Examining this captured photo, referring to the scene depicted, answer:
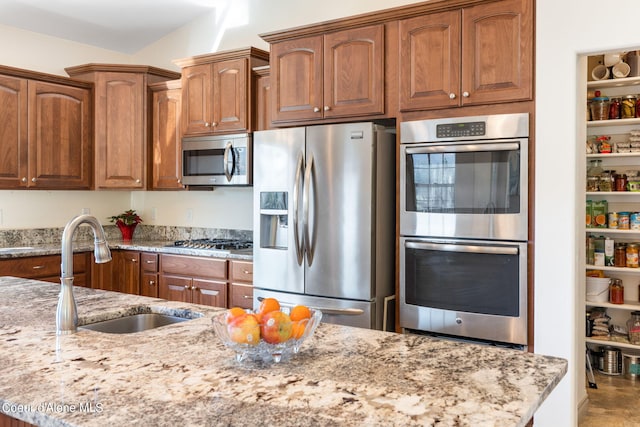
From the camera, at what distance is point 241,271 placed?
3939mm

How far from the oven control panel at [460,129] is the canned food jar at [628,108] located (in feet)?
6.28

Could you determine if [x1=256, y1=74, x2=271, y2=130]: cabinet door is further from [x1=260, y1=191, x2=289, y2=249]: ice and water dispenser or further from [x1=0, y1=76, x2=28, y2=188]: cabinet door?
[x1=0, y1=76, x2=28, y2=188]: cabinet door

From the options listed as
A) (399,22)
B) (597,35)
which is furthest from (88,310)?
(597,35)

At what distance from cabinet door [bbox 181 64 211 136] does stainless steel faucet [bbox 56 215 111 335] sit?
2.88 metres

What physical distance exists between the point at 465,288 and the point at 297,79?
67.7 inches

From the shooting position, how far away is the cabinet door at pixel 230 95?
4223mm

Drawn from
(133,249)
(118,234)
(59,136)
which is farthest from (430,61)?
(118,234)

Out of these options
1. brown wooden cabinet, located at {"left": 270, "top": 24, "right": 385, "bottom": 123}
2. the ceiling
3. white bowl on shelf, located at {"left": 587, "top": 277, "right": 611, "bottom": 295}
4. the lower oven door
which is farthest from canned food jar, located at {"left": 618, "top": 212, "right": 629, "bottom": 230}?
the ceiling

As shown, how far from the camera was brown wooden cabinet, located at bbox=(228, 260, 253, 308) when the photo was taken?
3893mm

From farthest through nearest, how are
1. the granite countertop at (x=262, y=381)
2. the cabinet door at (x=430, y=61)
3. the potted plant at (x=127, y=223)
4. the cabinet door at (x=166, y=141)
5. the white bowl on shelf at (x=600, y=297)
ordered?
the potted plant at (x=127, y=223) → the cabinet door at (x=166, y=141) → the white bowl on shelf at (x=600, y=297) → the cabinet door at (x=430, y=61) → the granite countertop at (x=262, y=381)

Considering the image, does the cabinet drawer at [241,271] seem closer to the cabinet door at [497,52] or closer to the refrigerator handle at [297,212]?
the refrigerator handle at [297,212]

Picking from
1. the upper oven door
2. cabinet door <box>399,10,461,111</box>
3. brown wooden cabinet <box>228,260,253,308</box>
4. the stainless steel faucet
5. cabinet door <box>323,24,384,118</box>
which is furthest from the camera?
brown wooden cabinet <box>228,260,253,308</box>

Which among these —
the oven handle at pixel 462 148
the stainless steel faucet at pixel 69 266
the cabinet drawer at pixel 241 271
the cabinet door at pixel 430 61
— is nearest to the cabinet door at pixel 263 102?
the cabinet drawer at pixel 241 271

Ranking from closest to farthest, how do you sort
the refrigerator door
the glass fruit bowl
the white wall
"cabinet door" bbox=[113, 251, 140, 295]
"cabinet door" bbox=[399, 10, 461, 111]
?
the glass fruit bowl, the white wall, "cabinet door" bbox=[399, 10, 461, 111], the refrigerator door, "cabinet door" bbox=[113, 251, 140, 295]
